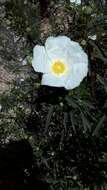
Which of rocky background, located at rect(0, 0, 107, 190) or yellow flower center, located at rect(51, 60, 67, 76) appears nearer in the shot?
yellow flower center, located at rect(51, 60, 67, 76)

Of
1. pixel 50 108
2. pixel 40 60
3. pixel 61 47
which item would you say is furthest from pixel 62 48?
pixel 50 108

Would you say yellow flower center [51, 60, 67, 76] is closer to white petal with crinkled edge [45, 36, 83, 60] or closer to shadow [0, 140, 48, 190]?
white petal with crinkled edge [45, 36, 83, 60]

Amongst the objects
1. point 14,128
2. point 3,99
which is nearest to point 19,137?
point 14,128

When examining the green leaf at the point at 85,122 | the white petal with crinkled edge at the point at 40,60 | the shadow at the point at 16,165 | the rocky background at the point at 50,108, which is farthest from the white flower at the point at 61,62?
the shadow at the point at 16,165

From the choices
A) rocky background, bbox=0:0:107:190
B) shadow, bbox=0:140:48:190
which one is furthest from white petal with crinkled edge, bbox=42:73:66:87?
shadow, bbox=0:140:48:190

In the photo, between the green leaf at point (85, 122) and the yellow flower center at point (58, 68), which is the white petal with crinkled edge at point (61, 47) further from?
the green leaf at point (85, 122)

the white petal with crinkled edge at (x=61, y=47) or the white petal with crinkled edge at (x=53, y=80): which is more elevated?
the white petal with crinkled edge at (x=61, y=47)

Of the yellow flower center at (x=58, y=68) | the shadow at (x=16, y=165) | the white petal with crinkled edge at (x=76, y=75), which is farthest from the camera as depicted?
the shadow at (x=16, y=165)
